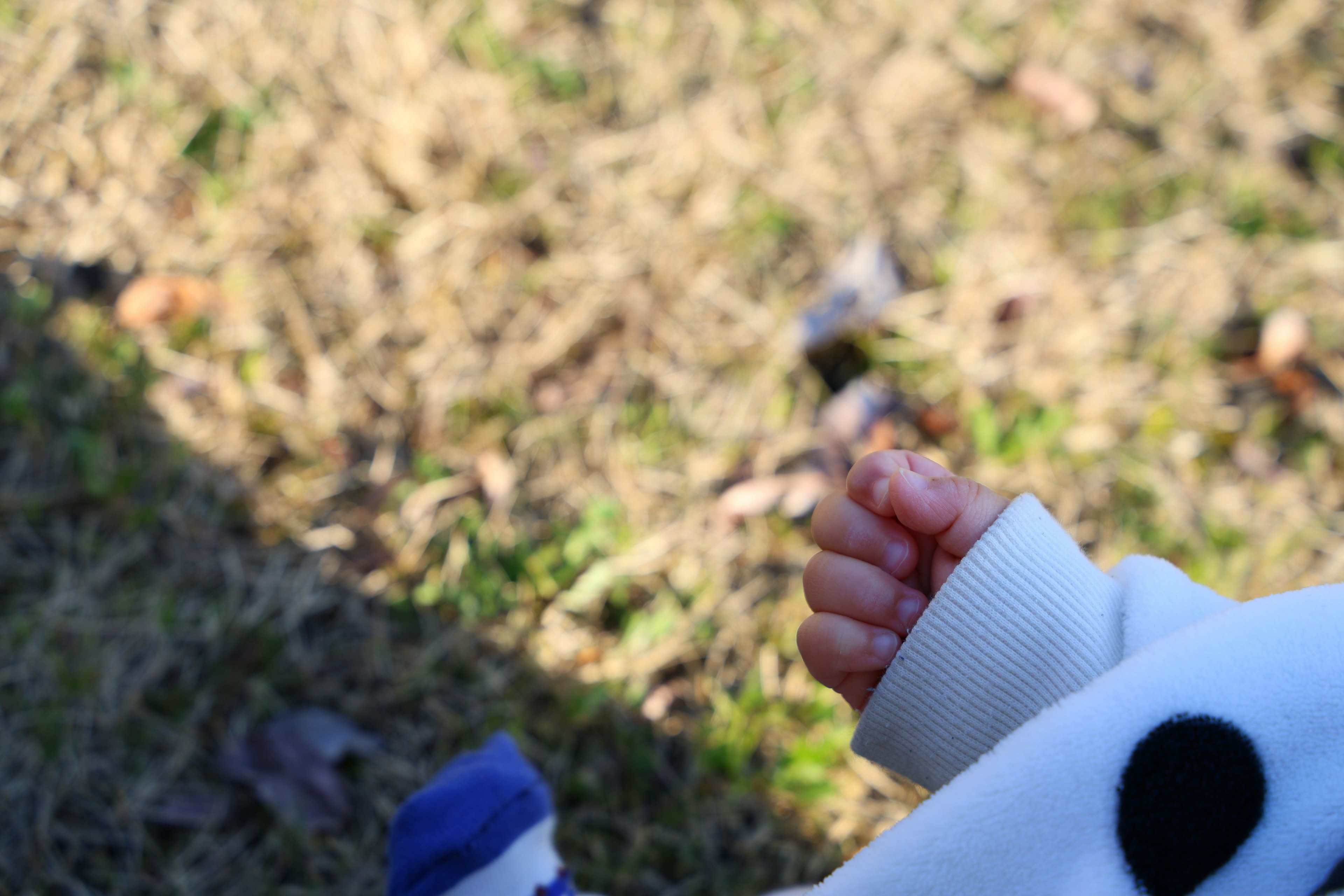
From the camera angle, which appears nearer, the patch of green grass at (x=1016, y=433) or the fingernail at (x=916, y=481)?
the fingernail at (x=916, y=481)

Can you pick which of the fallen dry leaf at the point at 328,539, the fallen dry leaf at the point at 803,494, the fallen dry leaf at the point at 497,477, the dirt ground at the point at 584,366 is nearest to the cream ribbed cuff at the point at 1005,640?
the dirt ground at the point at 584,366

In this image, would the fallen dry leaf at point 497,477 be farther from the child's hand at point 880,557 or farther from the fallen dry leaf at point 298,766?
the child's hand at point 880,557

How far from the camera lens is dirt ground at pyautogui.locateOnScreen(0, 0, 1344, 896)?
1419 millimetres

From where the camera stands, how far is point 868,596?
1.04m

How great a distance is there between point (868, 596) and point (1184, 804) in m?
0.36

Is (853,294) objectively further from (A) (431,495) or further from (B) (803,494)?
(A) (431,495)

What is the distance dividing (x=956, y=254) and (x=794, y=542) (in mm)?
716

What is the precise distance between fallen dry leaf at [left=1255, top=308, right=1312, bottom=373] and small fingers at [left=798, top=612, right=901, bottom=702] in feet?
4.08

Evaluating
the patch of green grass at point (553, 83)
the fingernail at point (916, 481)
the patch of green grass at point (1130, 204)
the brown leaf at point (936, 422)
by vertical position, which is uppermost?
the patch of green grass at point (553, 83)

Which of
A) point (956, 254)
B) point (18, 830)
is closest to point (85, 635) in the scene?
point (18, 830)

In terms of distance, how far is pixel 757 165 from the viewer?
1960 mm

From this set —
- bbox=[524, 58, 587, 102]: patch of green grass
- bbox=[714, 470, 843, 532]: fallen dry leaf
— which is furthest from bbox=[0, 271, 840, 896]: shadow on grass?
bbox=[524, 58, 587, 102]: patch of green grass

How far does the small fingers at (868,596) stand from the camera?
103 centimetres

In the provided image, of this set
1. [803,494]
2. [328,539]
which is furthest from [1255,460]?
[328,539]
